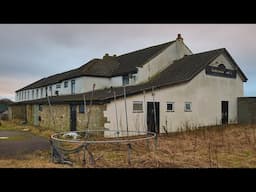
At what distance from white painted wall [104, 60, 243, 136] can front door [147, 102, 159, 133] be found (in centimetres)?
30

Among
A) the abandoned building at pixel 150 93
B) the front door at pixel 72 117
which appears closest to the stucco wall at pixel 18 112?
the abandoned building at pixel 150 93

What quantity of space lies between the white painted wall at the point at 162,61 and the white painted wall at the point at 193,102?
423 centimetres

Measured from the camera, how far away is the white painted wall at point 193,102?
591 inches

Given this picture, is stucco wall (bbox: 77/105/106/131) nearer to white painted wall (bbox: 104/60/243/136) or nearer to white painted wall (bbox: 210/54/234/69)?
white painted wall (bbox: 104/60/243/136)

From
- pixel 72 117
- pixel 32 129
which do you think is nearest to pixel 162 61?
pixel 72 117

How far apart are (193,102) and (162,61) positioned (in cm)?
569

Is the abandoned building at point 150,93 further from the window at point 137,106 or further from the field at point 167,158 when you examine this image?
the field at point 167,158

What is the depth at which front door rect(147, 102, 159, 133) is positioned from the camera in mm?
15859

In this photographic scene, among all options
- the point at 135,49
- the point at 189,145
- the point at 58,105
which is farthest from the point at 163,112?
the point at 135,49

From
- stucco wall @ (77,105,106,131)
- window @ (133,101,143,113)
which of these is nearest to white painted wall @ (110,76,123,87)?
stucco wall @ (77,105,106,131)

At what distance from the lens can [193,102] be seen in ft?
59.3

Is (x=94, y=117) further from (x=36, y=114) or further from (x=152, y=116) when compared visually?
(x=36, y=114)

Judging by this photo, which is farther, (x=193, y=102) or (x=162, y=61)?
(x=162, y=61)
